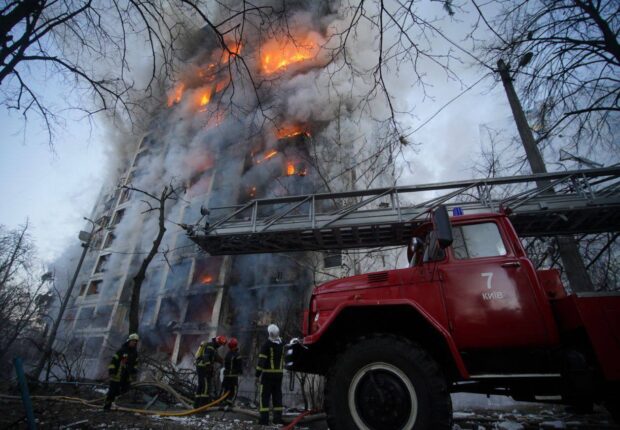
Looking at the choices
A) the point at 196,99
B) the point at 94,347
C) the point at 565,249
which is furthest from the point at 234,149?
the point at 565,249

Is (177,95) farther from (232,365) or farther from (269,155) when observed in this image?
(232,365)

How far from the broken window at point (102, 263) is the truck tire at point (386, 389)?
4139cm

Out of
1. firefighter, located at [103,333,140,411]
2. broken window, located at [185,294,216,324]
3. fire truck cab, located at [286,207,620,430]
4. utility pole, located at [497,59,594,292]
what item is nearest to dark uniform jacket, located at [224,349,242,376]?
firefighter, located at [103,333,140,411]

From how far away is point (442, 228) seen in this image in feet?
10.7

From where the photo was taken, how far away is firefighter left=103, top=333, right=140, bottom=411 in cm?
667

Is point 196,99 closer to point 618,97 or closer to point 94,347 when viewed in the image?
point 94,347

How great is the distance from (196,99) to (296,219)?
38.1m

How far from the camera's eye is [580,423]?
5.09 m

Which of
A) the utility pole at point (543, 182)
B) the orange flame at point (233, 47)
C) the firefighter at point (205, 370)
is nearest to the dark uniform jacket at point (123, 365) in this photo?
the firefighter at point (205, 370)

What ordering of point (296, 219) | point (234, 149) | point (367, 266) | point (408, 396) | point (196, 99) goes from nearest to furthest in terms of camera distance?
point (408, 396) → point (296, 219) → point (367, 266) → point (234, 149) → point (196, 99)

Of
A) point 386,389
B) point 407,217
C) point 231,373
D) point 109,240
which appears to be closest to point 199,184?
point 109,240

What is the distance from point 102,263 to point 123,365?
36.2 metres

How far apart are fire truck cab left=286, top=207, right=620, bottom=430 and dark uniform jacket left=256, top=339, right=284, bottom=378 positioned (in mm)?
2653

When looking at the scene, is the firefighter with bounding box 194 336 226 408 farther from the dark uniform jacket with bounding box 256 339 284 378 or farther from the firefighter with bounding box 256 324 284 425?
the dark uniform jacket with bounding box 256 339 284 378
